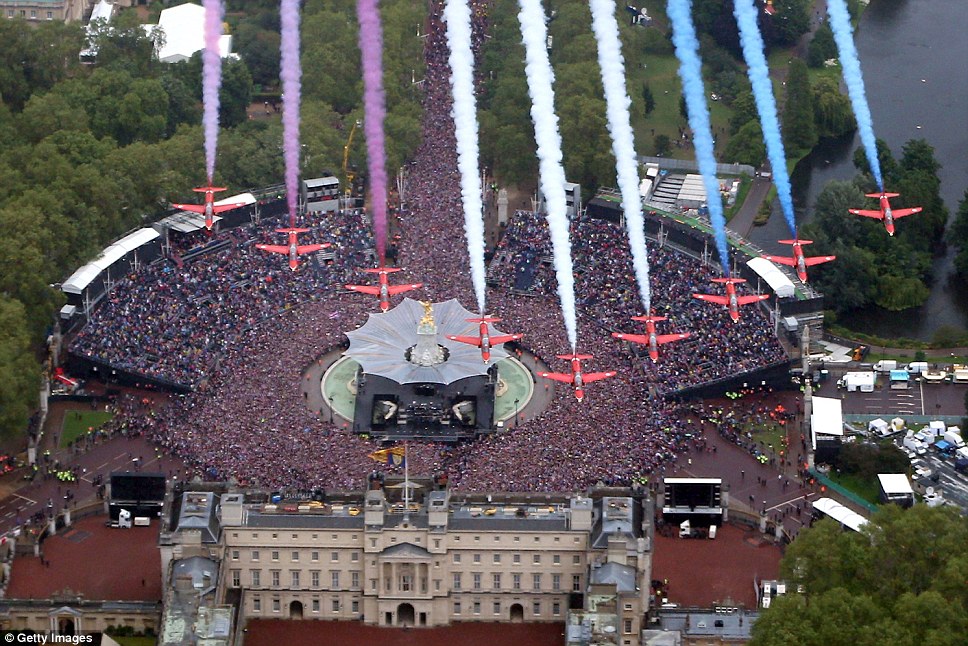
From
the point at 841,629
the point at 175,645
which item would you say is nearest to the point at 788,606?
the point at 841,629

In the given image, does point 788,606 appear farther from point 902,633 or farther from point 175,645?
point 175,645

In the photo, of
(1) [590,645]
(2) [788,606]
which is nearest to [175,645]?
(1) [590,645]

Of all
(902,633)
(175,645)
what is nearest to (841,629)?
(902,633)

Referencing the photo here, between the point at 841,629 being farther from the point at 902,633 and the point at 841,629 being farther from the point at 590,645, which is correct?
the point at 590,645

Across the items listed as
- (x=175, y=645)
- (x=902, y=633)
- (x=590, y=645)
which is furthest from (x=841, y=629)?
(x=175, y=645)

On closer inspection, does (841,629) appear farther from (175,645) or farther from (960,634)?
(175,645)
